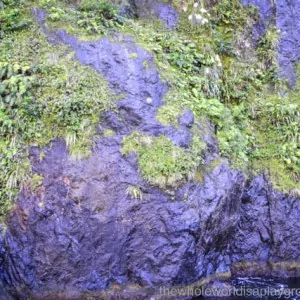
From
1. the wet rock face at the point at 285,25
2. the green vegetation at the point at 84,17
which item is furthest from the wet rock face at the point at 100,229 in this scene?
the wet rock face at the point at 285,25

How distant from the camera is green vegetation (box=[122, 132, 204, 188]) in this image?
23.4ft

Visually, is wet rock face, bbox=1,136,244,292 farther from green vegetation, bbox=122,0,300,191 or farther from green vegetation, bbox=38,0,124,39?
green vegetation, bbox=38,0,124,39

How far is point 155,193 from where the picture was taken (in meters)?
7.11

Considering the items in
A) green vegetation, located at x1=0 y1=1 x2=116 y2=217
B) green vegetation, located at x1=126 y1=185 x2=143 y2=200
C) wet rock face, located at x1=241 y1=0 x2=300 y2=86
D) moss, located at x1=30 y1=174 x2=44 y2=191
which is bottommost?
green vegetation, located at x1=126 y1=185 x2=143 y2=200

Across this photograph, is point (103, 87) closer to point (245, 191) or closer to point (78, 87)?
point (78, 87)

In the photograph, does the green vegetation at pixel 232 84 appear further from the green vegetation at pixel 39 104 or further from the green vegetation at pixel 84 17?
the green vegetation at pixel 39 104

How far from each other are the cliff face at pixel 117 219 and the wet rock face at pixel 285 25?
14.3 ft

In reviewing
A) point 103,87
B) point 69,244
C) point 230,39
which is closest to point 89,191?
point 69,244

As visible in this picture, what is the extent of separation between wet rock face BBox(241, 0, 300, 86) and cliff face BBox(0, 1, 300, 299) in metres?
4.36

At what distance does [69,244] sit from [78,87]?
3271mm

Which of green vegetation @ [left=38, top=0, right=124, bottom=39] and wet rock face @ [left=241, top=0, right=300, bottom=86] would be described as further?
wet rock face @ [left=241, top=0, right=300, bottom=86]

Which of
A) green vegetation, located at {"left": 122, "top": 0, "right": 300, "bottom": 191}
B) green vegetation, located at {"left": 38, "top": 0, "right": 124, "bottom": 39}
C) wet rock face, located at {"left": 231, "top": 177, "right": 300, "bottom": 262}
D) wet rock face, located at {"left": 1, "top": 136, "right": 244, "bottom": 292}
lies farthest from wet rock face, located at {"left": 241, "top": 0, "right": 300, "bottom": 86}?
wet rock face, located at {"left": 1, "top": 136, "right": 244, "bottom": 292}

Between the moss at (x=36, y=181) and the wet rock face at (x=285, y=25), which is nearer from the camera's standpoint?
the moss at (x=36, y=181)

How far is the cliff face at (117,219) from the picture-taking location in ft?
22.1
